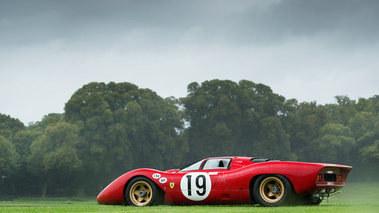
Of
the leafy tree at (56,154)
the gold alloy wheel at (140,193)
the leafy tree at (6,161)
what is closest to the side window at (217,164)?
the gold alloy wheel at (140,193)

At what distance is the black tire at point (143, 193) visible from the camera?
46.2ft

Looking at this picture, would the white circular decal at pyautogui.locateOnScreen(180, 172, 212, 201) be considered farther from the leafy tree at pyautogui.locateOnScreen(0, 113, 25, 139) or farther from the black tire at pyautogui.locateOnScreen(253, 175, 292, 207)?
the leafy tree at pyautogui.locateOnScreen(0, 113, 25, 139)

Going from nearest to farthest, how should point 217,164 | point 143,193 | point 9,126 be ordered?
point 217,164 < point 143,193 < point 9,126

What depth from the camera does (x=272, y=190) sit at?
12727 mm

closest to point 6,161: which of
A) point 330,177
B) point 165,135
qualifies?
point 165,135

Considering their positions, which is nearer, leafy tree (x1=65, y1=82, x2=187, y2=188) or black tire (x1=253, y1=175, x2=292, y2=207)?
black tire (x1=253, y1=175, x2=292, y2=207)

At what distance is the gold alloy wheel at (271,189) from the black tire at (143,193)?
119 inches

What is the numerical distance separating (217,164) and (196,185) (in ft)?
2.98

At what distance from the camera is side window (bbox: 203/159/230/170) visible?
14.1 meters

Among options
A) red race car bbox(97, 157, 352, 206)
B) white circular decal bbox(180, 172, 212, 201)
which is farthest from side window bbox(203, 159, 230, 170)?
white circular decal bbox(180, 172, 212, 201)

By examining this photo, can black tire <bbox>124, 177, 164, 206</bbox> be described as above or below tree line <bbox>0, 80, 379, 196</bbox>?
below

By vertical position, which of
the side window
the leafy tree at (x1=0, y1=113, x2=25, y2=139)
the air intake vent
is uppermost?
the leafy tree at (x1=0, y1=113, x2=25, y2=139)

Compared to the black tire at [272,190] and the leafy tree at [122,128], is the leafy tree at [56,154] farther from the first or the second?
the black tire at [272,190]

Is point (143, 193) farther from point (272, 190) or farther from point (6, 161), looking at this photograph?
point (6, 161)
